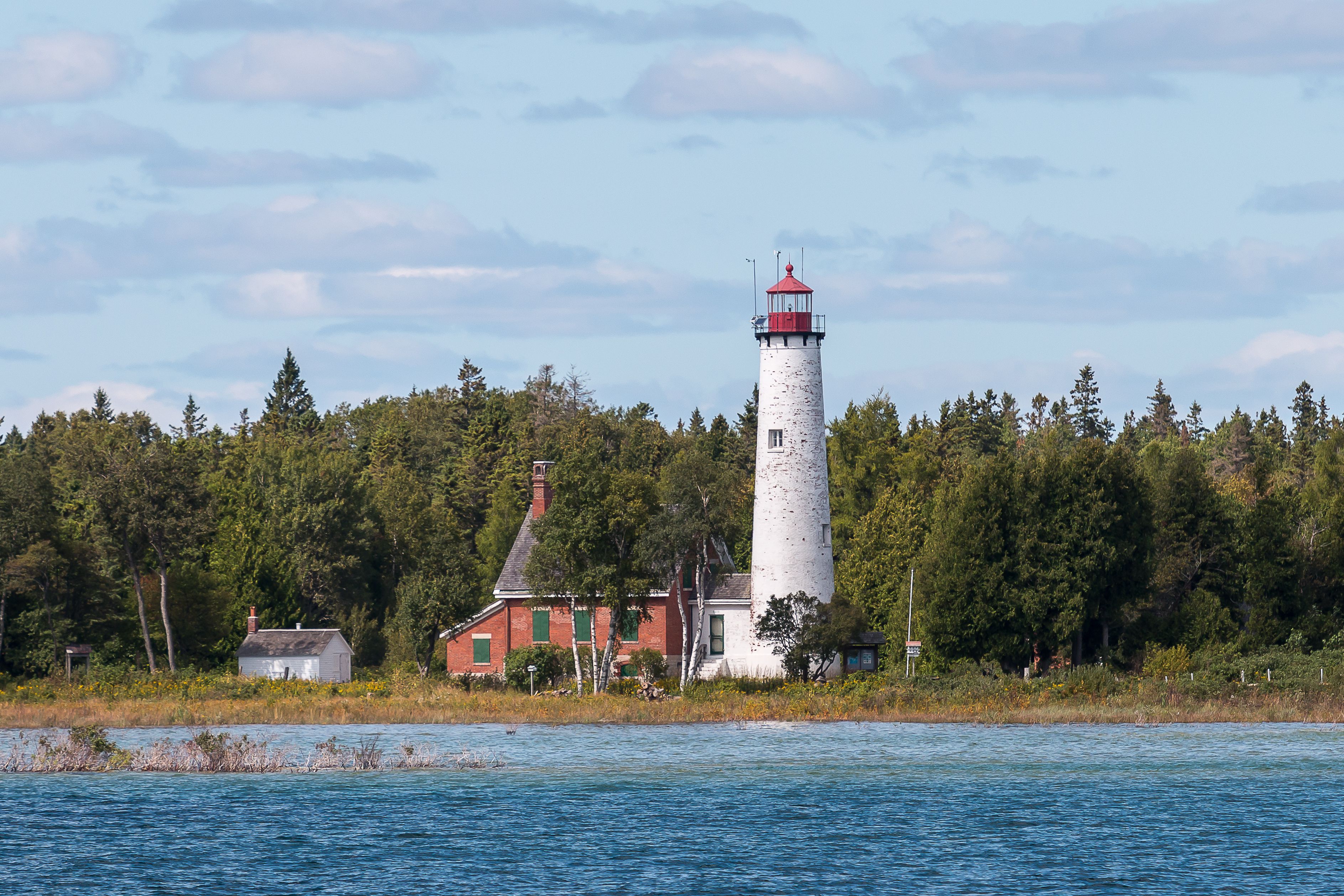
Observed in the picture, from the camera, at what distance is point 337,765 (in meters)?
40.7

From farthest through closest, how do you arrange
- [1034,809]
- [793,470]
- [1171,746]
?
[793,470]
[1171,746]
[1034,809]

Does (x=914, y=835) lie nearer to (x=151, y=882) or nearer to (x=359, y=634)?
(x=151, y=882)

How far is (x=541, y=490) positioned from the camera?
65688mm

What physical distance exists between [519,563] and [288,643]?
10077 millimetres

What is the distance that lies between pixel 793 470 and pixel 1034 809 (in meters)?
23.0

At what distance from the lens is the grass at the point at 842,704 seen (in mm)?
51125

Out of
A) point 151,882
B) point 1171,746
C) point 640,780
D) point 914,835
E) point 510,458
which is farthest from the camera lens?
point 510,458

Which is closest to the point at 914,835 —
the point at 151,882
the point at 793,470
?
the point at 151,882

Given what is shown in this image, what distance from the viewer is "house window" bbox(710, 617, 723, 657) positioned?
62.2 meters

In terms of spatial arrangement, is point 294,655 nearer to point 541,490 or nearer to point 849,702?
point 541,490

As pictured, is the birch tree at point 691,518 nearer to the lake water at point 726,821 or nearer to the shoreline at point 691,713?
the shoreline at point 691,713

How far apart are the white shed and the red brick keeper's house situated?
5379 mm

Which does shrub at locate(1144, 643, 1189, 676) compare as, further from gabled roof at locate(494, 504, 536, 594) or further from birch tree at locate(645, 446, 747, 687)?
gabled roof at locate(494, 504, 536, 594)

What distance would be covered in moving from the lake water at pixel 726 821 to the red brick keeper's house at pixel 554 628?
1376cm
